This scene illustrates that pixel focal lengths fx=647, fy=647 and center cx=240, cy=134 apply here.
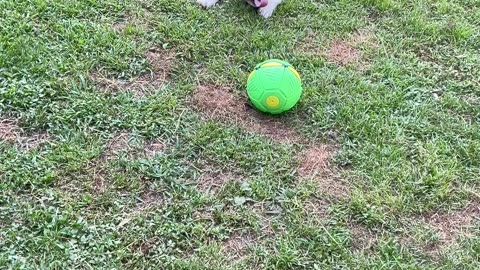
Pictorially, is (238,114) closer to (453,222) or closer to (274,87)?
(274,87)

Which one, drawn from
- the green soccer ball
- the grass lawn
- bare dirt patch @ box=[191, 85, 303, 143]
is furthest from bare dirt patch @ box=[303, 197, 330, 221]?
the green soccer ball

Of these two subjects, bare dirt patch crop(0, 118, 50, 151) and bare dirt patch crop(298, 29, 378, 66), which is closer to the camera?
bare dirt patch crop(0, 118, 50, 151)

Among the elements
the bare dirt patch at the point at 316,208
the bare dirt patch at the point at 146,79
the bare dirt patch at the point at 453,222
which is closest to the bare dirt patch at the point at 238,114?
the bare dirt patch at the point at 146,79

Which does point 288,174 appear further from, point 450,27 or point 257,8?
point 450,27

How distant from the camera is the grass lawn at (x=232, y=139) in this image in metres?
2.40

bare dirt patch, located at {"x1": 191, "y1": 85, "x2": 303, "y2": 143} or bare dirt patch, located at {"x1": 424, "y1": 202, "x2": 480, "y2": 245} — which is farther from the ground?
bare dirt patch, located at {"x1": 191, "y1": 85, "x2": 303, "y2": 143}

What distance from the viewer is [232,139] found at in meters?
2.81

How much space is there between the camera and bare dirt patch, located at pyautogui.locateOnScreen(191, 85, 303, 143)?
288 centimetres

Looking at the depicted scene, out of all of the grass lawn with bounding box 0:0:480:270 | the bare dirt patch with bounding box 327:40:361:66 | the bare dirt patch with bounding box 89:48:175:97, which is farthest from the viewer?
the bare dirt patch with bounding box 327:40:361:66

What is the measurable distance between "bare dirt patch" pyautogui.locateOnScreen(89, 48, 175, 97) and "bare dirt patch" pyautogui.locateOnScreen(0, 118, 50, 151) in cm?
41

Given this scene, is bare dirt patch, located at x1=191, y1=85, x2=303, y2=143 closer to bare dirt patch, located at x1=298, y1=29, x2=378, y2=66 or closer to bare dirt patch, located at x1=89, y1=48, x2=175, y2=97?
bare dirt patch, located at x1=89, y1=48, x2=175, y2=97

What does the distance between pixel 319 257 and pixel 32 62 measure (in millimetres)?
1626

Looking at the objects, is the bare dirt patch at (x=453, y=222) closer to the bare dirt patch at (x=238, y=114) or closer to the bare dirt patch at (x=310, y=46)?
the bare dirt patch at (x=238, y=114)

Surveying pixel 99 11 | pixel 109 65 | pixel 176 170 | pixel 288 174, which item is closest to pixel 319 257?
pixel 288 174
